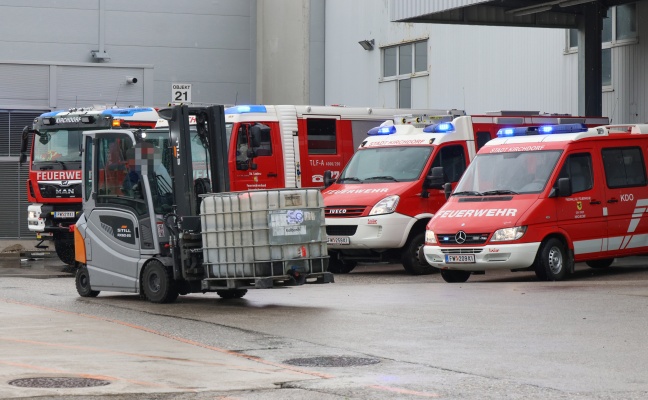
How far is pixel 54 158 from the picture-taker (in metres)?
25.2

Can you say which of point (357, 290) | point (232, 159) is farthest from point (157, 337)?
point (232, 159)

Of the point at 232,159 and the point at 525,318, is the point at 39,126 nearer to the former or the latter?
the point at 232,159

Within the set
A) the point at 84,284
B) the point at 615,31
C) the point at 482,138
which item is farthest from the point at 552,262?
the point at 615,31

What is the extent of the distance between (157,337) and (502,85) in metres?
19.0

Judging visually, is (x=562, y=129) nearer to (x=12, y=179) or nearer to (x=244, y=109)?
(x=244, y=109)

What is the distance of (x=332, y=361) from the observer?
10.3 m

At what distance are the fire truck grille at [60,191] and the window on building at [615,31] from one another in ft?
37.2

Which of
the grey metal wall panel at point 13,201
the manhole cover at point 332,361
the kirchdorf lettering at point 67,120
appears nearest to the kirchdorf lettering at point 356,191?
the kirchdorf lettering at point 67,120

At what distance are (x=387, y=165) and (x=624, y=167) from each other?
412 cm

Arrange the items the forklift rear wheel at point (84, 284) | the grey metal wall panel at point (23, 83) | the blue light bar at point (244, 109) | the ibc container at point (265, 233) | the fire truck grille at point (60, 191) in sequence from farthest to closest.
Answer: the grey metal wall panel at point (23, 83) < the fire truck grille at point (60, 191) < the blue light bar at point (244, 109) < the forklift rear wheel at point (84, 284) < the ibc container at point (265, 233)

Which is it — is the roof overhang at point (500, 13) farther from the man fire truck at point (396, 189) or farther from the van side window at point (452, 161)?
the van side window at point (452, 161)

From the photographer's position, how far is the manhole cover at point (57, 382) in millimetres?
8859

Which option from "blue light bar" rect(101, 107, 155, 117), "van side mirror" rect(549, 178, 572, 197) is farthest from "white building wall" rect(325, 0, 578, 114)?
"van side mirror" rect(549, 178, 572, 197)

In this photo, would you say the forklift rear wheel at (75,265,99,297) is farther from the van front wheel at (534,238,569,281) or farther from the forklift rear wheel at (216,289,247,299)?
the van front wheel at (534,238,569,281)
